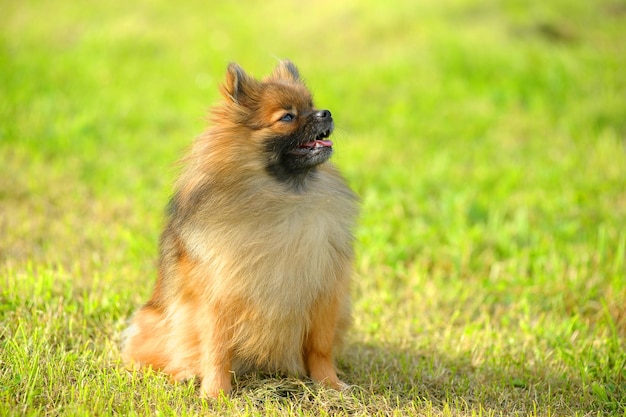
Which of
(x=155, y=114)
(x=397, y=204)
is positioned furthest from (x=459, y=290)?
(x=155, y=114)

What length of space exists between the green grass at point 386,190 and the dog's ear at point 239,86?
0.48m

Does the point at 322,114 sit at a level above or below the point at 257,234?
above

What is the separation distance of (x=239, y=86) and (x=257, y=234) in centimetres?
76

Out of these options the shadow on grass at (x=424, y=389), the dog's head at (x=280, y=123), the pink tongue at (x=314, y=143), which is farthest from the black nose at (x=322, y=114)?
the shadow on grass at (x=424, y=389)

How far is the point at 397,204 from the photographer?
6.75m

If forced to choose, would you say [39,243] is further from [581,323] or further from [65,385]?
[581,323]

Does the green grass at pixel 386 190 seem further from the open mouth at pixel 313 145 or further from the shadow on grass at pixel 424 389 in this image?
the open mouth at pixel 313 145

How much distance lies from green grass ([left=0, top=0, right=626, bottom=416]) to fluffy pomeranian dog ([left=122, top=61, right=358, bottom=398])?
0.31 meters

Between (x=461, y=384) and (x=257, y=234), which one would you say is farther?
(x=461, y=384)

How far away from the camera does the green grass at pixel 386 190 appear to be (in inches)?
158

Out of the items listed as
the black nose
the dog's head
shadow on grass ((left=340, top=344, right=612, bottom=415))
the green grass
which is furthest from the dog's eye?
shadow on grass ((left=340, top=344, right=612, bottom=415))

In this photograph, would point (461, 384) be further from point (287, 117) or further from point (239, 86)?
point (239, 86)

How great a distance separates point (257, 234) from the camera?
12.0ft

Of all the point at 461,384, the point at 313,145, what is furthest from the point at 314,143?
the point at 461,384
